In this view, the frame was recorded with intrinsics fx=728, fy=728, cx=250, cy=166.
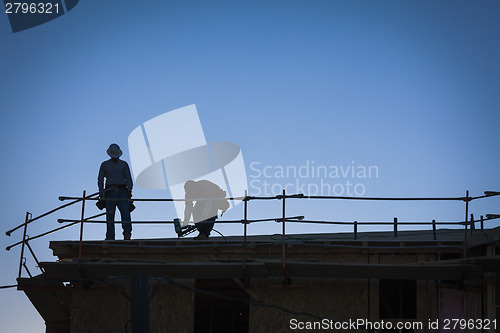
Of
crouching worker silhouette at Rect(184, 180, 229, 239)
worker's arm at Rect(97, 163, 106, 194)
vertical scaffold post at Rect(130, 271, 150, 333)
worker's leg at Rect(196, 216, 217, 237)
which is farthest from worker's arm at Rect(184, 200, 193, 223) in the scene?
vertical scaffold post at Rect(130, 271, 150, 333)

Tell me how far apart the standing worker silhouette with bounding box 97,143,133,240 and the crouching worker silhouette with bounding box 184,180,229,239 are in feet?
4.33

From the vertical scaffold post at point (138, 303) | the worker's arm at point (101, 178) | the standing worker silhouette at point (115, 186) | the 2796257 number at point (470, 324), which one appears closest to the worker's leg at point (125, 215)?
the standing worker silhouette at point (115, 186)

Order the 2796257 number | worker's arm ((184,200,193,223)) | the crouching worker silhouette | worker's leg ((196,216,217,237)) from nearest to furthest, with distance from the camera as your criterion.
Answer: the 2796257 number → the crouching worker silhouette → worker's leg ((196,216,217,237)) → worker's arm ((184,200,193,223))

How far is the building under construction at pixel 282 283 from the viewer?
13.3 metres

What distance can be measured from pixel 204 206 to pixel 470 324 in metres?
5.98

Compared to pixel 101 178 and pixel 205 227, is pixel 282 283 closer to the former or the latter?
pixel 205 227

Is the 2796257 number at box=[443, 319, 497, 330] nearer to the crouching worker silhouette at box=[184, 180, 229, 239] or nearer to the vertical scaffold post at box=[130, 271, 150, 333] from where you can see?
the crouching worker silhouette at box=[184, 180, 229, 239]

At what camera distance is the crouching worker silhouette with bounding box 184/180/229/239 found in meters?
15.8

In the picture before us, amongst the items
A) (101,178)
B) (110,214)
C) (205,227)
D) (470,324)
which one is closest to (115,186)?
(101,178)

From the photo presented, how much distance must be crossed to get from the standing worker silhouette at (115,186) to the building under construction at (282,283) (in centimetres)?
123

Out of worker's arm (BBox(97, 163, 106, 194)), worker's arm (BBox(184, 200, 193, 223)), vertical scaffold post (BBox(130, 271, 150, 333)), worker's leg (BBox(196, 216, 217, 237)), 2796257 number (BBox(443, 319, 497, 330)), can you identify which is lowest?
2796257 number (BBox(443, 319, 497, 330))

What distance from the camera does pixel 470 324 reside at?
13.5 m

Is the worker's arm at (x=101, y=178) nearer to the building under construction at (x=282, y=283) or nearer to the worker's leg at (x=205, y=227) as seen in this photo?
the building under construction at (x=282, y=283)

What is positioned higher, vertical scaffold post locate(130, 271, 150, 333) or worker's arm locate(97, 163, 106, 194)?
worker's arm locate(97, 163, 106, 194)
